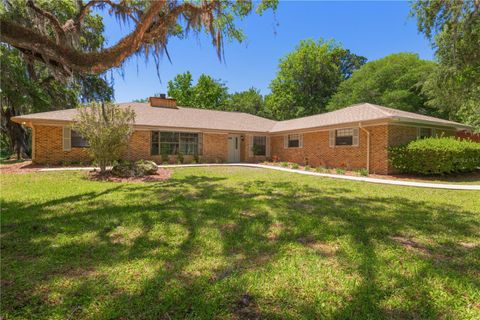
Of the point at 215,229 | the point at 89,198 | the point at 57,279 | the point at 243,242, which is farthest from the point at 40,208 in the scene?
the point at 243,242

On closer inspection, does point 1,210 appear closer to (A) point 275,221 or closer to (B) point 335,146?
(A) point 275,221

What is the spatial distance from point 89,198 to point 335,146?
1351 centimetres

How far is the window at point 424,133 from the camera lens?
13.5 meters

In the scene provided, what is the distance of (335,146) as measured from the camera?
51.3ft

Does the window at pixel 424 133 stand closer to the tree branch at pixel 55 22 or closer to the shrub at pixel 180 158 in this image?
the shrub at pixel 180 158

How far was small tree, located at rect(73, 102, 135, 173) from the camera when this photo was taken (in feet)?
32.9

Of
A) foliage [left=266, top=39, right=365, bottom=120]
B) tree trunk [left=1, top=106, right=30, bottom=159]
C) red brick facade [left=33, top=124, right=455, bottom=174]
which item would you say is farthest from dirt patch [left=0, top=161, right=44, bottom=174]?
foliage [left=266, top=39, right=365, bottom=120]

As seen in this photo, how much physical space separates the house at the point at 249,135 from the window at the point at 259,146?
0.28ft

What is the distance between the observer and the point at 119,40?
5348 mm

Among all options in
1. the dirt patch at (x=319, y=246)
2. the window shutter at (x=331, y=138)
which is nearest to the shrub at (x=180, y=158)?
the window shutter at (x=331, y=138)

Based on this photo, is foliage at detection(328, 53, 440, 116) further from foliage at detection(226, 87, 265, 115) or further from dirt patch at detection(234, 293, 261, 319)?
dirt patch at detection(234, 293, 261, 319)

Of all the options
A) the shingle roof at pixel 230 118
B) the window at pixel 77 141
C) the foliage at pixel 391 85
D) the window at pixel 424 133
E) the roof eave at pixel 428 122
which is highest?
the foliage at pixel 391 85

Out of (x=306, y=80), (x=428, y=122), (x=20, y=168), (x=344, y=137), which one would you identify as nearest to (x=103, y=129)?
(x=20, y=168)

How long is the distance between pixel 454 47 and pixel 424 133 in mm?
4932
